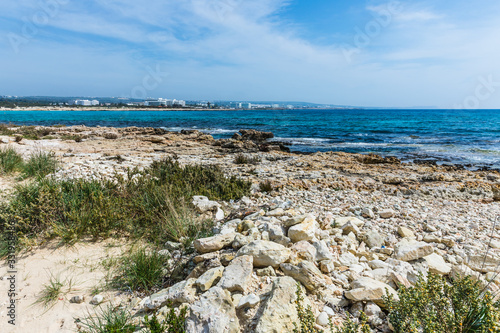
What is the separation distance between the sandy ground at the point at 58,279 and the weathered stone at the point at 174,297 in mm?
563

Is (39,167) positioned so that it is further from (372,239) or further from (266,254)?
(372,239)

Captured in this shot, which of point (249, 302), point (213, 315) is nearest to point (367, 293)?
point (249, 302)

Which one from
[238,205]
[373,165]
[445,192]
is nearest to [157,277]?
[238,205]

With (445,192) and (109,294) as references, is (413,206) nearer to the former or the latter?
(445,192)

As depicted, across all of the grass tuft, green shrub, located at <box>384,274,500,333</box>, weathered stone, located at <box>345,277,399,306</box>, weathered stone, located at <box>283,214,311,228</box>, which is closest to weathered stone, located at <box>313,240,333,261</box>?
weathered stone, located at <box>283,214,311,228</box>

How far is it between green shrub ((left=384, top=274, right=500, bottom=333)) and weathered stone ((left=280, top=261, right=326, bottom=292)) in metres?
0.71

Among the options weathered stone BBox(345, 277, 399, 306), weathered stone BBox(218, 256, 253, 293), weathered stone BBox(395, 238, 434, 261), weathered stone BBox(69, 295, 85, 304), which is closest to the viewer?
weathered stone BBox(345, 277, 399, 306)

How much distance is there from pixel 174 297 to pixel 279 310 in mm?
1190

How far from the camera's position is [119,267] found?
12.2 feet

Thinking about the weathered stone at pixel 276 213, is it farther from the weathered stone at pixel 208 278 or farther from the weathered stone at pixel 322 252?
the weathered stone at pixel 208 278

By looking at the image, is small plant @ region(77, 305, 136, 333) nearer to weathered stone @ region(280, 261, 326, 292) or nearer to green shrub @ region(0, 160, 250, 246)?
green shrub @ region(0, 160, 250, 246)

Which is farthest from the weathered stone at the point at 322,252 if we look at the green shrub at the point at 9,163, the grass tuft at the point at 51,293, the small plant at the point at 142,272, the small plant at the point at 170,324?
the green shrub at the point at 9,163

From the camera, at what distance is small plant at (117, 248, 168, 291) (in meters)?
3.37

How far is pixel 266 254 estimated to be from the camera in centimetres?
329
